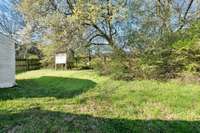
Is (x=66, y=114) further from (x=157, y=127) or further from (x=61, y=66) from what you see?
(x=61, y=66)

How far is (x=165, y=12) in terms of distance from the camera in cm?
1564

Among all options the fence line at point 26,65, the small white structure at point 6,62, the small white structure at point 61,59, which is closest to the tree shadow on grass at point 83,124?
the small white structure at point 6,62

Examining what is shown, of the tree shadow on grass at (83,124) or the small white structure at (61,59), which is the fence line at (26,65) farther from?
the tree shadow on grass at (83,124)

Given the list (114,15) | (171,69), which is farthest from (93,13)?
(171,69)

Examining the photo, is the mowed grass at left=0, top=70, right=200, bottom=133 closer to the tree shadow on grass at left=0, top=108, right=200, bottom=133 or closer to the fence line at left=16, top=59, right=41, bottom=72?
the tree shadow on grass at left=0, top=108, right=200, bottom=133

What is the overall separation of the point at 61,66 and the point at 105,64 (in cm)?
833

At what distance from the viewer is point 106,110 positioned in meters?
8.35

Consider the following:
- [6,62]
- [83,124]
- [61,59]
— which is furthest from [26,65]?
[83,124]

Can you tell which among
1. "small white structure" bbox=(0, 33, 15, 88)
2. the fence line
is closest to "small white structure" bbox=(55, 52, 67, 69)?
the fence line

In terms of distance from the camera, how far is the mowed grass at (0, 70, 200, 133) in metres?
6.63

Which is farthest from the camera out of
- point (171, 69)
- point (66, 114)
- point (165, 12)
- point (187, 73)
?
point (165, 12)

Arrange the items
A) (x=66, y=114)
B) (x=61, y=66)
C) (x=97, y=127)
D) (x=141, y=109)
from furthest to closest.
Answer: (x=61, y=66)
(x=141, y=109)
(x=66, y=114)
(x=97, y=127)

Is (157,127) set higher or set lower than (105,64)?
lower

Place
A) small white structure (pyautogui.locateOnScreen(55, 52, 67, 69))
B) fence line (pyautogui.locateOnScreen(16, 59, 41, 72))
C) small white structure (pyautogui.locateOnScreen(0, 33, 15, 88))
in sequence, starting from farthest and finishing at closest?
fence line (pyautogui.locateOnScreen(16, 59, 41, 72)) < small white structure (pyautogui.locateOnScreen(55, 52, 67, 69)) < small white structure (pyautogui.locateOnScreen(0, 33, 15, 88))
